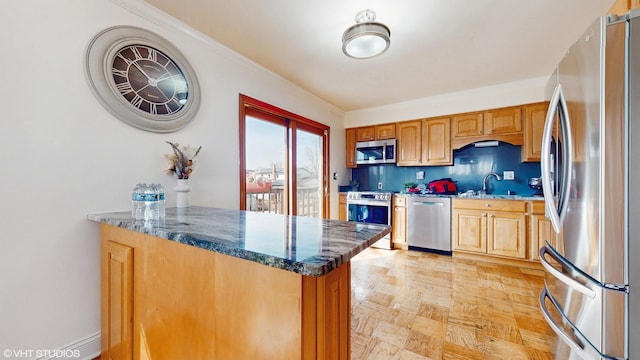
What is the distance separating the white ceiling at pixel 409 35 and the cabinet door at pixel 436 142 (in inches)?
27.0

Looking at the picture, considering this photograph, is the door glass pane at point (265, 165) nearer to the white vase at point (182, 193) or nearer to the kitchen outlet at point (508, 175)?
the white vase at point (182, 193)

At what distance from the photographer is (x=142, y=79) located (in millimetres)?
1719

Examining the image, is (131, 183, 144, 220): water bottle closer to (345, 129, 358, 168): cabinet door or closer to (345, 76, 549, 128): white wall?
(345, 129, 358, 168): cabinet door

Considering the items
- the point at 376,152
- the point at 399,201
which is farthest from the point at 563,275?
the point at 376,152

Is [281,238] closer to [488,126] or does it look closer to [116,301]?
[116,301]

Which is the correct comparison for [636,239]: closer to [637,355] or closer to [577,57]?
[637,355]

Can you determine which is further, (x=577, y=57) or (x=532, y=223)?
(x=532, y=223)

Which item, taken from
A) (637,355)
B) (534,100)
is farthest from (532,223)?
(637,355)

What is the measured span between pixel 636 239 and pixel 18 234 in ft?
8.99

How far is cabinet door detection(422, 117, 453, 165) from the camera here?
12.1 ft

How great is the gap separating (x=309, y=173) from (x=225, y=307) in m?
2.99

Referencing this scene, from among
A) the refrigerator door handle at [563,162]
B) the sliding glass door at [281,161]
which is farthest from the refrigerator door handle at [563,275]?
the sliding glass door at [281,161]

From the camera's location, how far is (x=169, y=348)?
1041mm

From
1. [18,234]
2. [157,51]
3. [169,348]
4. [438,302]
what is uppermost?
[157,51]
